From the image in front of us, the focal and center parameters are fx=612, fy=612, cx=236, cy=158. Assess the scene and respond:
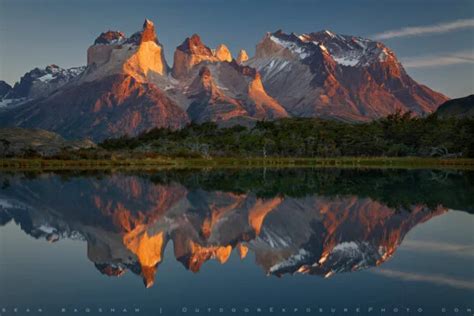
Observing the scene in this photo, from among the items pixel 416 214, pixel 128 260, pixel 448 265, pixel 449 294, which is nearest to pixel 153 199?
pixel 416 214

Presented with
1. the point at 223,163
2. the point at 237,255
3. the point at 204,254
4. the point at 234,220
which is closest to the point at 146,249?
the point at 204,254

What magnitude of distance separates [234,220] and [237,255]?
11462 mm

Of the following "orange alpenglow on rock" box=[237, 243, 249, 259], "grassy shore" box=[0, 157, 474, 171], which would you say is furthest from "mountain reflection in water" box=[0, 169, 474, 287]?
"grassy shore" box=[0, 157, 474, 171]

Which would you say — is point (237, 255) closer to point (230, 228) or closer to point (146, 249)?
point (146, 249)

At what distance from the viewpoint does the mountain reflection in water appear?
26562mm

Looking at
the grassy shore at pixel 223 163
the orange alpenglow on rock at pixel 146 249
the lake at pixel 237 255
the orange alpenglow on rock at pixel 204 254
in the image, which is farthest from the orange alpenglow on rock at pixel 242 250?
the grassy shore at pixel 223 163

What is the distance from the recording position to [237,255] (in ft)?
90.1

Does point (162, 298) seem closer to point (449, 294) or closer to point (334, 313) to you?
point (334, 313)

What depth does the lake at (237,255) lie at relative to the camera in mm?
19250

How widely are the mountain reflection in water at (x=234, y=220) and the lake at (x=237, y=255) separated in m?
0.10

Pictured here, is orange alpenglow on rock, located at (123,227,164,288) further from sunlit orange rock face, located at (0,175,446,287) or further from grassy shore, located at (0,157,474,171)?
grassy shore, located at (0,157,474,171)

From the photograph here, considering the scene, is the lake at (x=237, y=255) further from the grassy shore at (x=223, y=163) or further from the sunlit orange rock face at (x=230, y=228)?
the grassy shore at (x=223, y=163)

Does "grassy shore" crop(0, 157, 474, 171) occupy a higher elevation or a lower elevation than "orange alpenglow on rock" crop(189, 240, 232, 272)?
higher

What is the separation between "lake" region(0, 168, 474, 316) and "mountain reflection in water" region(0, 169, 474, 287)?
3.8 inches
